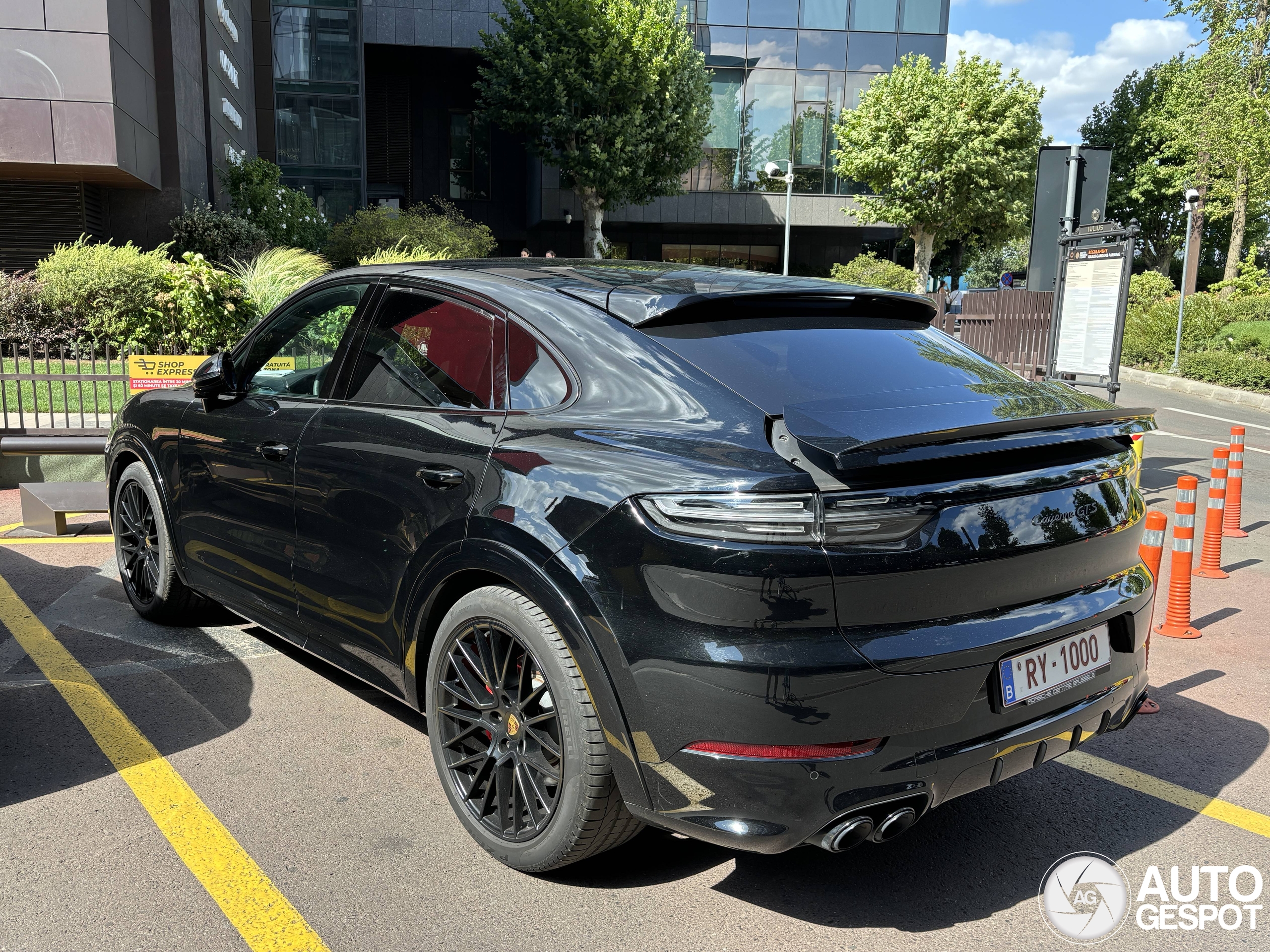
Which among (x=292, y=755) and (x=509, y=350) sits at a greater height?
(x=509, y=350)

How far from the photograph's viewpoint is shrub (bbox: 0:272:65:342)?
1452cm

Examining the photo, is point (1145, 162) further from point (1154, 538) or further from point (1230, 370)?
point (1154, 538)

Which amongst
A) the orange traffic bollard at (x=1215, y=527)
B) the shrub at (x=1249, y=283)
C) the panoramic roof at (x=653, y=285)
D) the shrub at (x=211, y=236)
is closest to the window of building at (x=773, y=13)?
the shrub at (x=1249, y=283)

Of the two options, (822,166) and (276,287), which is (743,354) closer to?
(276,287)

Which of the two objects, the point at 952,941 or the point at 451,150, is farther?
the point at 451,150

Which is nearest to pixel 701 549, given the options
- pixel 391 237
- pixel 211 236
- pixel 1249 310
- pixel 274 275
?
pixel 274 275

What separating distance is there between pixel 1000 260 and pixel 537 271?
91.0 m

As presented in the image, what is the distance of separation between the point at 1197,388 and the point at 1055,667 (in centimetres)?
1936

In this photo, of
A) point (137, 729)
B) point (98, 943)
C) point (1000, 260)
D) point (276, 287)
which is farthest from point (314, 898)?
point (1000, 260)

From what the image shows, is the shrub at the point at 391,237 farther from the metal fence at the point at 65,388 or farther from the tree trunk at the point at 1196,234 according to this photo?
the tree trunk at the point at 1196,234

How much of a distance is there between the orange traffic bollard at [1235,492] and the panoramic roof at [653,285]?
18.3ft

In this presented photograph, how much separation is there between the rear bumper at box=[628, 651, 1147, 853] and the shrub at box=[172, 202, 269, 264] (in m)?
19.2

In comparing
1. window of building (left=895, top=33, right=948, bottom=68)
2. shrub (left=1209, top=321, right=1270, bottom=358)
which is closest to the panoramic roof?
shrub (left=1209, top=321, right=1270, bottom=358)

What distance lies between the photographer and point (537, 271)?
340cm
